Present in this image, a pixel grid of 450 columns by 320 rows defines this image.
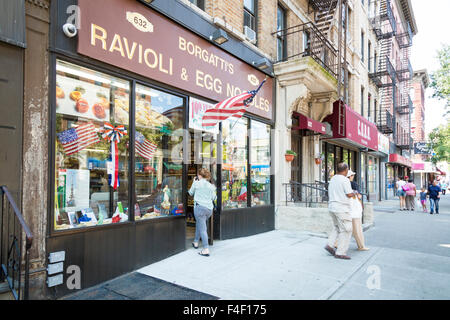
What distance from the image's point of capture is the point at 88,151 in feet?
14.7

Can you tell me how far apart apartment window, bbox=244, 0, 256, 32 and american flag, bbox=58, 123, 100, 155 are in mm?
5391

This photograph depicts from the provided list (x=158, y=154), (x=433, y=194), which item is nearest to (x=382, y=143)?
(x=433, y=194)

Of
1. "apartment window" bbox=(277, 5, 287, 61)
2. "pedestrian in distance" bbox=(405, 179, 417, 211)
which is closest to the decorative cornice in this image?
"apartment window" bbox=(277, 5, 287, 61)

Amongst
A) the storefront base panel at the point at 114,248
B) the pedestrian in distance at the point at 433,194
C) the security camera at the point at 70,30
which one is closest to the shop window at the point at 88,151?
the storefront base panel at the point at 114,248

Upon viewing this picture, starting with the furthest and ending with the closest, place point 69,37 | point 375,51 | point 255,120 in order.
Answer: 1. point 375,51
2. point 255,120
3. point 69,37

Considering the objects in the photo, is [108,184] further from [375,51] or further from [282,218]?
[375,51]

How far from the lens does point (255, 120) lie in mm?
8102

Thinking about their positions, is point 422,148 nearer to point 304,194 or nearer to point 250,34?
point 304,194

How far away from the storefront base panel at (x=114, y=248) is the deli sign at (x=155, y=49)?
253 cm

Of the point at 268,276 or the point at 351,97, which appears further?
the point at 351,97

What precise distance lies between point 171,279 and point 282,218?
4.96 meters

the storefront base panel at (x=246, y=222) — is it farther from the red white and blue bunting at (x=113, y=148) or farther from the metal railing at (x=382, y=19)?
the metal railing at (x=382, y=19)

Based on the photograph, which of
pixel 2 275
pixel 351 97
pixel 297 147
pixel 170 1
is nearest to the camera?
pixel 2 275
